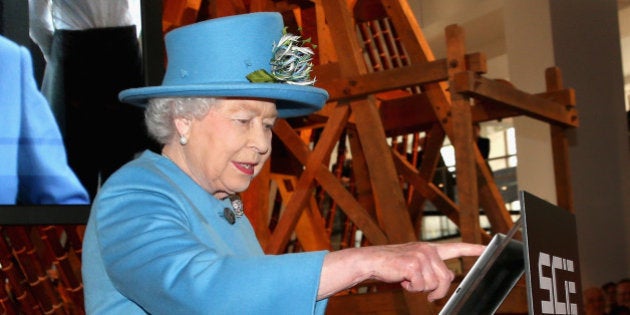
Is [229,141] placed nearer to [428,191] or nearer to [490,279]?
[490,279]

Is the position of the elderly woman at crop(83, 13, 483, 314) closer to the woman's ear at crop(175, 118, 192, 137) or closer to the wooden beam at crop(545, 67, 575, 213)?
the woman's ear at crop(175, 118, 192, 137)

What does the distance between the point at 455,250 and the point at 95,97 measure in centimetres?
159

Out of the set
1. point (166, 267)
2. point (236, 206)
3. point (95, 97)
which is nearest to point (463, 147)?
point (95, 97)

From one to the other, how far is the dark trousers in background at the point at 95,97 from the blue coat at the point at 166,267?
1.24m

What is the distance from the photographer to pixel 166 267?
4.94 feet

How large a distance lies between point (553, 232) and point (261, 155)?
532 millimetres

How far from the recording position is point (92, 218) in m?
1.73

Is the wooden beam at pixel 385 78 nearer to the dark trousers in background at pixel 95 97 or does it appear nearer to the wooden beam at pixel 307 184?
the wooden beam at pixel 307 184

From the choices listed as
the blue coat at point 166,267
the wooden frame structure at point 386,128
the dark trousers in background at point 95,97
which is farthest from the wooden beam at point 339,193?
the blue coat at point 166,267

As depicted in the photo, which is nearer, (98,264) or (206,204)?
(98,264)

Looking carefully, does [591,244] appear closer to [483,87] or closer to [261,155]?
[483,87]

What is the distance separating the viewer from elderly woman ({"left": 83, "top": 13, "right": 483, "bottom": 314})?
1493 mm

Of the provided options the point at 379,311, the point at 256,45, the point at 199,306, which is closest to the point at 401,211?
the point at 379,311

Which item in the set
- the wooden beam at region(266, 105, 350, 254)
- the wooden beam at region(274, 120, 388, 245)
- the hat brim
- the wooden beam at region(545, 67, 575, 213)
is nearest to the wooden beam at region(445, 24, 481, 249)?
the wooden beam at region(274, 120, 388, 245)
